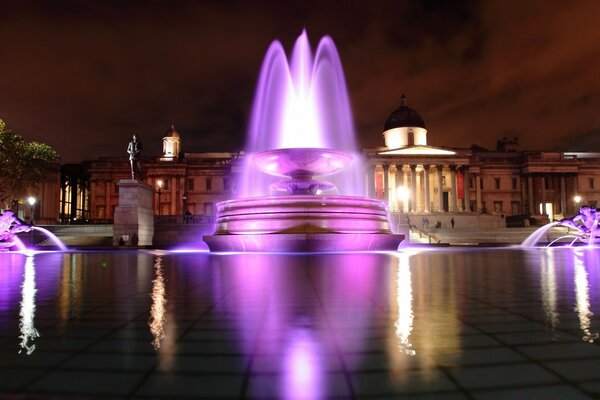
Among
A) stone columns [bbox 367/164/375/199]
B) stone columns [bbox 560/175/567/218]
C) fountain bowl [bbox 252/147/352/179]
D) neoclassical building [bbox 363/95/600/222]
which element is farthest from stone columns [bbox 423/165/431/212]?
fountain bowl [bbox 252/147/352/179]

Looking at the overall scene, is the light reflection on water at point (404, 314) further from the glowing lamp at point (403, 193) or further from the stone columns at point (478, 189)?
the stone columns at point (478, 189)

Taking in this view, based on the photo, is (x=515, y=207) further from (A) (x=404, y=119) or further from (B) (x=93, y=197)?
(B) (x=93, y=197)

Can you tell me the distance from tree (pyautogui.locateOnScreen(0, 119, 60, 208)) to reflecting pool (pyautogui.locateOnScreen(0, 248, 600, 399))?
122 feet

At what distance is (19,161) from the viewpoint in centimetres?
3812

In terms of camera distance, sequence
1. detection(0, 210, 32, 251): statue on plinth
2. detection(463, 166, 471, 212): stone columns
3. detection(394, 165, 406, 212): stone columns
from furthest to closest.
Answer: detection(463, 166, 471, 212): stone columns, detection(394, 165, 406, 212): stone columns, detection(0, 210, 32, 251): statue on plinth

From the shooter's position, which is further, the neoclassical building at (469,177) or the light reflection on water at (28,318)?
the neoclassical building at (469,177)

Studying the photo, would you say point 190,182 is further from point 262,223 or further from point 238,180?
point 262,223

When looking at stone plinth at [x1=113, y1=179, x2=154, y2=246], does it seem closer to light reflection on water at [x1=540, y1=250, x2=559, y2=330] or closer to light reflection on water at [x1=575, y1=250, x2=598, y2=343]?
light reflection on water at [x1=540, y1=250, x2=559, y2=330]

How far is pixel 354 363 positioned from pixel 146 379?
1.07 metres

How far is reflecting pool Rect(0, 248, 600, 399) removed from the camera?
2.20m

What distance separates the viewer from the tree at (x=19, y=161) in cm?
3706

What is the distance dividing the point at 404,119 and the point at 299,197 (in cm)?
5764

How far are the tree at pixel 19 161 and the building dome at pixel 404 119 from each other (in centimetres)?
4619

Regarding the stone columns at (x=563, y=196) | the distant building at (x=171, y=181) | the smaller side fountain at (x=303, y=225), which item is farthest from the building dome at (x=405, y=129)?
the smaller side fountain at (x=303, y=225)
